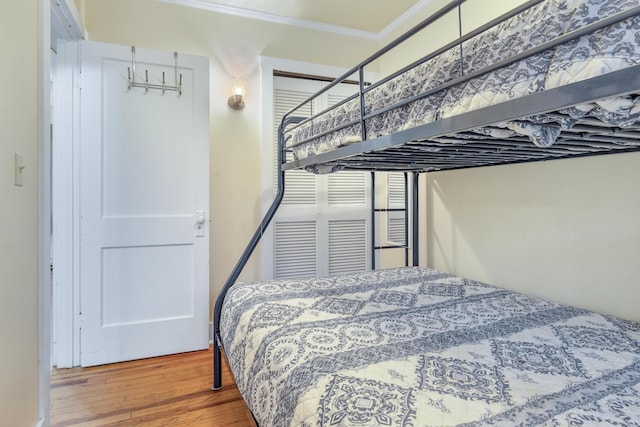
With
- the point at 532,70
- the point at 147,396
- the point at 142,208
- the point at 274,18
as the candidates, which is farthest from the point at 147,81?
the point at 532,70

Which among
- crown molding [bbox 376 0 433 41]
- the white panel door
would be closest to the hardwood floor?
the white panel door

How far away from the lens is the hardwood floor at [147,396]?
1686 millimetres

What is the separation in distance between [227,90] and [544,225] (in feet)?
7.78

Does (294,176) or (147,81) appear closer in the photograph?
(147,81)

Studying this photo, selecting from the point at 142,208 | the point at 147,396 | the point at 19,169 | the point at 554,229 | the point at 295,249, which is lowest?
the point at 147,396

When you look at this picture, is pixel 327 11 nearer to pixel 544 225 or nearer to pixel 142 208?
pixel 142 208

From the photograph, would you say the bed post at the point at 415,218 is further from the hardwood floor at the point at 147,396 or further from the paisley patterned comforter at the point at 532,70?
the hardwood floor at the point at 147,396

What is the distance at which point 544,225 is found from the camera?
184cm

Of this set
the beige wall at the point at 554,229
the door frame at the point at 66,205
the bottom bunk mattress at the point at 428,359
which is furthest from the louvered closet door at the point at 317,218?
the door frame at the point at 66,205

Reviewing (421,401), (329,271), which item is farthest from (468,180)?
(421,401)

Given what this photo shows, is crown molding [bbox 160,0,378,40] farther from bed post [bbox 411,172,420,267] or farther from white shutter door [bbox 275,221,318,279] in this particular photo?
white shutter door [bbox 275,221,318,279]

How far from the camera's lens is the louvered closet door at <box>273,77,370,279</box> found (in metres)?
2.91

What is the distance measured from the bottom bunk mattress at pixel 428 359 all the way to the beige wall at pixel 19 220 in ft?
2.52

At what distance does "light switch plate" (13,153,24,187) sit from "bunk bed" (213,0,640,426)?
1.01 m
